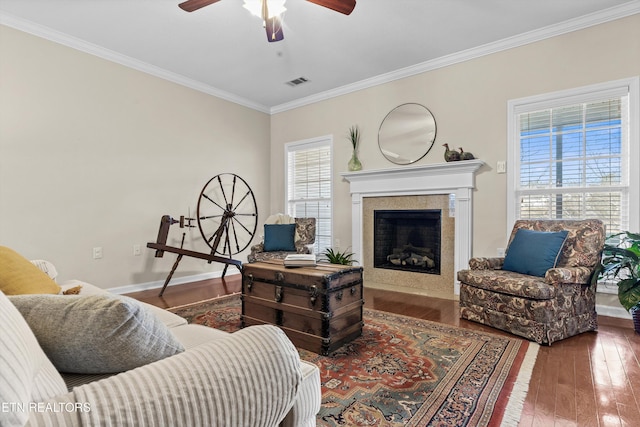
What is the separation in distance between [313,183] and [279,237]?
1297mm

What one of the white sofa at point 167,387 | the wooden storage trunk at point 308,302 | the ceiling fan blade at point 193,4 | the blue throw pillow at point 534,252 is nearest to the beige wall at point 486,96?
the blue throw pillow at point 534,252

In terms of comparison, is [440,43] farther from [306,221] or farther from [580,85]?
[306,221]

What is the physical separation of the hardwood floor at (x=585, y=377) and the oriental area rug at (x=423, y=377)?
9 centimetres

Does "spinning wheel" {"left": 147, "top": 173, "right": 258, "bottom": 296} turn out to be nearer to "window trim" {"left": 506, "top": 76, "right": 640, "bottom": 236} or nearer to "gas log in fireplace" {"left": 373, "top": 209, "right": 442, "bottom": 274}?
"gas log in fireplace" {"left": 373, "top": 209, "right": 442, "bottom": 274}

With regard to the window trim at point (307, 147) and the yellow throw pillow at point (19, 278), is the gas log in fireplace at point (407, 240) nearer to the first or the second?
the window trim at point (307, 147)

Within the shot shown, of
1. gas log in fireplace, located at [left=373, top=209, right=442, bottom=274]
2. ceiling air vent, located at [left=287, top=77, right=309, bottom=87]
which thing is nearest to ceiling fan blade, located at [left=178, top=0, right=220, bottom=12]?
ceiling air vent, located at [left=287, top=77, right=309, bottom=87]

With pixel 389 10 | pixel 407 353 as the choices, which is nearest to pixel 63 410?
pixel 407 353

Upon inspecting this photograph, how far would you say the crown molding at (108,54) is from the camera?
3.31m

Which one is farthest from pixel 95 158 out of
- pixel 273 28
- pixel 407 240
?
pixel 407 240

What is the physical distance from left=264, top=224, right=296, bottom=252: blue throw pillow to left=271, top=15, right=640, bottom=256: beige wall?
0.82m

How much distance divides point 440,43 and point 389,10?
0.94m

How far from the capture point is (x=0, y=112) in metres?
3.21

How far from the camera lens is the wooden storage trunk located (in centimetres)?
229

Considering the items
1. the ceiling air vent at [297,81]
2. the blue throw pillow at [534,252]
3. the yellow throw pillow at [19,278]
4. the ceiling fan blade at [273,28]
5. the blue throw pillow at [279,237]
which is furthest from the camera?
the ceiling air vent at [297,81]
